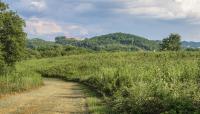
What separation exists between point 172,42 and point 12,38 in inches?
3431

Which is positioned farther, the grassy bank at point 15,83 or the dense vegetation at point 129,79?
the grassy bank at point 15,83

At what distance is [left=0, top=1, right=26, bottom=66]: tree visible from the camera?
45.0 m

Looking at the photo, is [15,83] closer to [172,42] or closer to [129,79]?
[129,79]

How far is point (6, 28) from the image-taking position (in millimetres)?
45219

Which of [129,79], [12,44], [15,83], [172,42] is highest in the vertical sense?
[172,42]

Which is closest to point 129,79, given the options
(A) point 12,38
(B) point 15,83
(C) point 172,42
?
(B) point 15,83

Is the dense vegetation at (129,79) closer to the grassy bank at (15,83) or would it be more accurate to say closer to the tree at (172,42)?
the grassy bank at (15,83)

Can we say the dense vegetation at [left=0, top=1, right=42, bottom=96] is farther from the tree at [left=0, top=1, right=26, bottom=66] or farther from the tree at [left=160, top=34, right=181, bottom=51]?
the tree at [left=160, top=34, right=181, bottom=51]

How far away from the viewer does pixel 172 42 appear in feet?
417

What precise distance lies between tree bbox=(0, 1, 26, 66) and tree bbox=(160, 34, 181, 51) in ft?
268

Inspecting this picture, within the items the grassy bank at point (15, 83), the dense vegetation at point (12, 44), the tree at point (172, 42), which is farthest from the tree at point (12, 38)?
the tree at point (172, 42)

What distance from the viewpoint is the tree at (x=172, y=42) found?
409ft

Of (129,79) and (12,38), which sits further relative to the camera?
(12,38)

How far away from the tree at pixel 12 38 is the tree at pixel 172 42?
81.6 m
